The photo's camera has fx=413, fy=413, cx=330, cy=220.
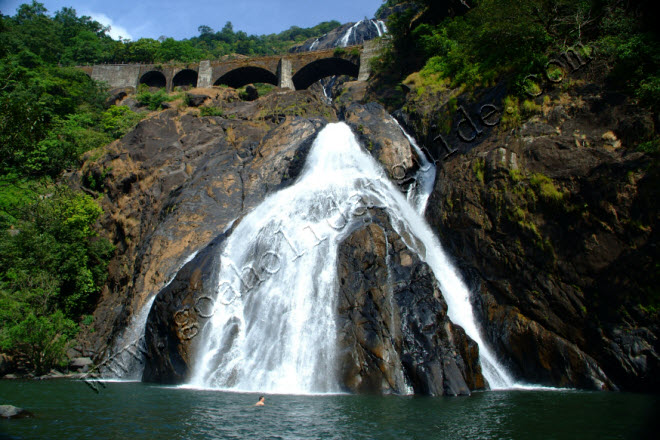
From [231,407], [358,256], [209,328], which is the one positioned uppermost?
[358,256]

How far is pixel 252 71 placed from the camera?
148 feet

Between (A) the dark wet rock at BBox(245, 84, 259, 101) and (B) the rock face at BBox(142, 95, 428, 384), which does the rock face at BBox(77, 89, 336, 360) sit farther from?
(A) the dark wet rock at BBox(245, 84, 259, 101)

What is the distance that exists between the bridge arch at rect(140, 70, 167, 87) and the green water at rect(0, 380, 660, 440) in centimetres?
4356

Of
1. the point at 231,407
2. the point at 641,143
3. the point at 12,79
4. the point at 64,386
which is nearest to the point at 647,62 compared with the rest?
the point at 641,143

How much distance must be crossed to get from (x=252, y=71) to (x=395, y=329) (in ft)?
129

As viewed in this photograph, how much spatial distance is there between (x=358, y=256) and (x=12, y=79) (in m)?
38.1

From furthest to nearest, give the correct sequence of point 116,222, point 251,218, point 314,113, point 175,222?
point 314,113 → point 116,222 → point 175,222 → point 251,218

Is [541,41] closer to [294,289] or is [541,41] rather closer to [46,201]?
[294,289]

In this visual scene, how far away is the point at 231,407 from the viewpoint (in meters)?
9.78

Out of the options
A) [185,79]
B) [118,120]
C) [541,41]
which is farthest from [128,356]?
[185,79]

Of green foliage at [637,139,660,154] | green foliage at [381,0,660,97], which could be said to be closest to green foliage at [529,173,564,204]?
green foliage at [637,139,660,154]

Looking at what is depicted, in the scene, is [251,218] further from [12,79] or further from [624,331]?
[12,79]

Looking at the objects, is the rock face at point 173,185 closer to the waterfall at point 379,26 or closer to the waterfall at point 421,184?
the waterfall at point 421,184

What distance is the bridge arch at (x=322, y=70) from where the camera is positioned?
41.1 m
